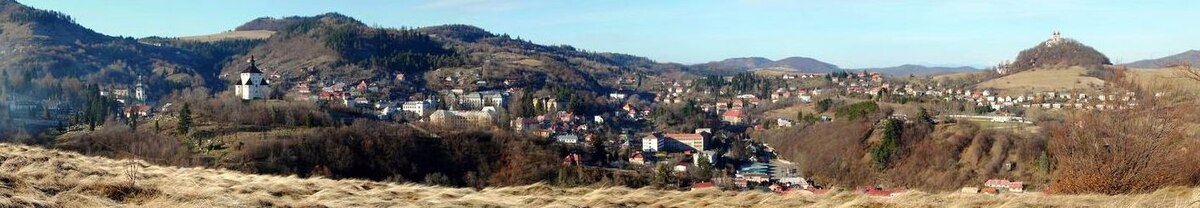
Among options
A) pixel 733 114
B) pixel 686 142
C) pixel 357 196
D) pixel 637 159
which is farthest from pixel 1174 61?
pixel 733 114

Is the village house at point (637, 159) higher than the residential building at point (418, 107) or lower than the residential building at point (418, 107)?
lower

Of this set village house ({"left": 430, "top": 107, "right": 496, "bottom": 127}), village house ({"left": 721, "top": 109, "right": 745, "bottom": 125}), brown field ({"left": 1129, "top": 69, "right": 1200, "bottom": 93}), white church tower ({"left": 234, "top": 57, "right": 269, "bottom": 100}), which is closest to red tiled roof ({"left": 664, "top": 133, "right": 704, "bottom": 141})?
village house ({"left": 430, "top": 107, "right": 496, "bottom": 127})

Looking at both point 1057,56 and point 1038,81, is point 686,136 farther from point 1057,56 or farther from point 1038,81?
point 1057,56

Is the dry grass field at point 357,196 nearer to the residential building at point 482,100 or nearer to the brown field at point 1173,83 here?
the brown field at point 1173,83

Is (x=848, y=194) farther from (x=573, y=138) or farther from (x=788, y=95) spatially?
(x=788, y=95)

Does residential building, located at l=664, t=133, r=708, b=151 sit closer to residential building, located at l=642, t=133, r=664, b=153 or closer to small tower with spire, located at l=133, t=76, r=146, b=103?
residential building, located at l=642, t=133, r=664, b=153

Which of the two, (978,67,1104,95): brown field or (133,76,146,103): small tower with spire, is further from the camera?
(978,67,1104,95): brown field

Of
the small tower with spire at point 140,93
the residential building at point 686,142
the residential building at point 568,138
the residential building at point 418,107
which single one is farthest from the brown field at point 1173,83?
the small tower with spire at point 140,93
